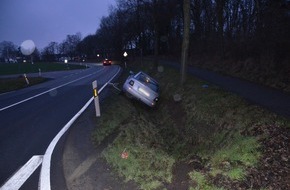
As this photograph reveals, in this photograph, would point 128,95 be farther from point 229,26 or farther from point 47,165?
point 229,26

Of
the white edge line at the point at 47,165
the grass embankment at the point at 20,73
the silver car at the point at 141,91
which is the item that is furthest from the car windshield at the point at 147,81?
the grass embankment at the point at 20,73

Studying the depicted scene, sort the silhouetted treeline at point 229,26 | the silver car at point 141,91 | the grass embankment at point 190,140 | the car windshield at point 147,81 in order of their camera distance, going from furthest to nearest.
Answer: the silhouetted treeline at point 229,26
the car windshield at point 147,81
the silver car at point 141,91
the grass embankment at point 190,140

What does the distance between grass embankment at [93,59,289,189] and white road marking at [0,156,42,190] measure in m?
1.47

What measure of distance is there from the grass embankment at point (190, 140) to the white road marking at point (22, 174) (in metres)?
1.47

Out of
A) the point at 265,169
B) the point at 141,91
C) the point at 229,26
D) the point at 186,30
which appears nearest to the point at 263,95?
the point at 141,91

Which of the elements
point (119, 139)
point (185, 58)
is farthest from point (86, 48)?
point (119, 139)

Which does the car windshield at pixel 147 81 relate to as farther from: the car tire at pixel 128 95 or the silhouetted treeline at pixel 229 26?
the silhouetted treeline at pixel 229 26

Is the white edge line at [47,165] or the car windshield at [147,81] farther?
the car windshield at [147,81]

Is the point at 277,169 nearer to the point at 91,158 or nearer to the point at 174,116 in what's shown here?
the point at 91,158

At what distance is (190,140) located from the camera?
9086 mm

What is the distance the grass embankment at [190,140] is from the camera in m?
5.74

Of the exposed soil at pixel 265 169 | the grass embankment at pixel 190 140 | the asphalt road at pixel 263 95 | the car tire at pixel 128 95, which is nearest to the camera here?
the exposed soil at pixel 265 169

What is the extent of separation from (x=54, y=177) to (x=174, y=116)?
7.62m

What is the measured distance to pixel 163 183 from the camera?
5484 millimetres
